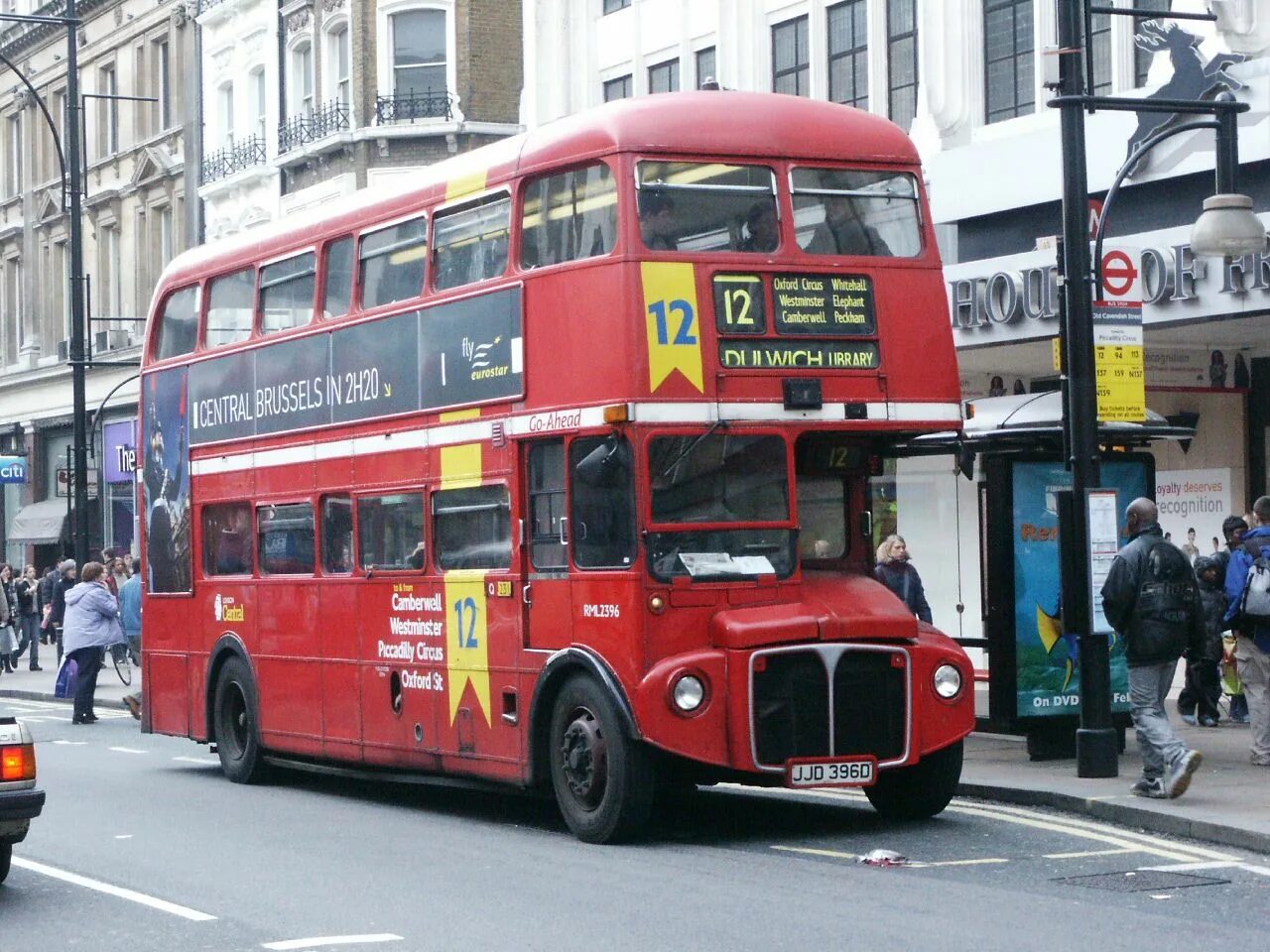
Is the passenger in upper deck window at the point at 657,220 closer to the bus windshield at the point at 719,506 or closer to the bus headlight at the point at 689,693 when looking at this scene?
the bus windshield at the point at 719,506

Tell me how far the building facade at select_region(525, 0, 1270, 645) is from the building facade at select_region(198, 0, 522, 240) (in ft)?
32.3

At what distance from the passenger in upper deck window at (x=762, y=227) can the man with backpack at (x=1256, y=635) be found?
4738 mm

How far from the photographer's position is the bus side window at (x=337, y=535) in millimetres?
15695

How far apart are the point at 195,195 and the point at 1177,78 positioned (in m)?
27.7

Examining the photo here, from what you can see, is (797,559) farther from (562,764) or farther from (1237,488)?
(1237,488)

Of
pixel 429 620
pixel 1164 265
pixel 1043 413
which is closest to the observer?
pixel 429 620

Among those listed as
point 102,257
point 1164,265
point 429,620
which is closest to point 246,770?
point 429,620

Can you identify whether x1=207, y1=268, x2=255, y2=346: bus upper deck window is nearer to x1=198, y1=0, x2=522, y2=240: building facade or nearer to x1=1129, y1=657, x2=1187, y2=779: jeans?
x1=1129, y1=657, x2=1187, y2=779: jeans

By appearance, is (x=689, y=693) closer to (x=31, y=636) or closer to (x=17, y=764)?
(x=17, y=764)

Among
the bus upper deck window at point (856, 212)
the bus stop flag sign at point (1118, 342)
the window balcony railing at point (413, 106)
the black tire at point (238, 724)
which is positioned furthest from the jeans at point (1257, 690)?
the window balcony railing at point (413, 106)

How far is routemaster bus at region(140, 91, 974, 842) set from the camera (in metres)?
12.3

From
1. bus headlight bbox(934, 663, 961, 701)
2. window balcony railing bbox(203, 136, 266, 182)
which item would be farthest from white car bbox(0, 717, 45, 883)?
window balcony railing bbox(203, 136, 266, 182)

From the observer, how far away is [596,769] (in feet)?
40.7

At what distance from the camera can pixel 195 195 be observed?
4512 centimetres
